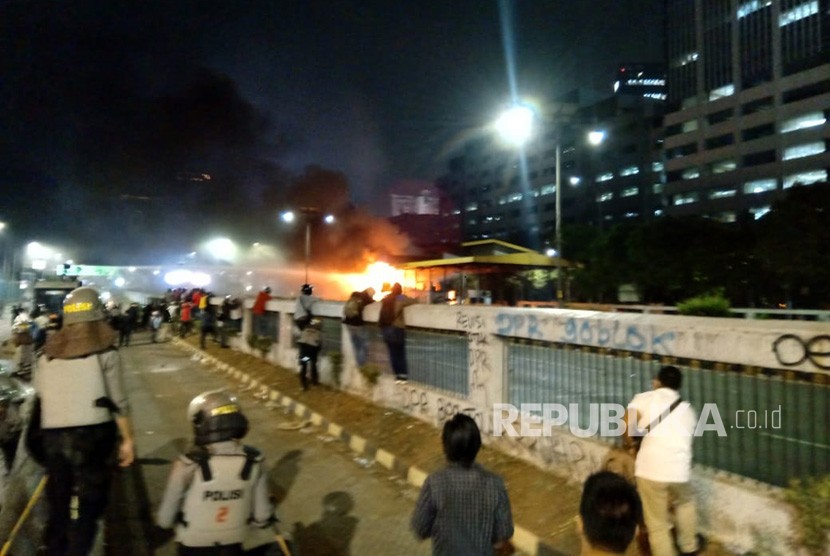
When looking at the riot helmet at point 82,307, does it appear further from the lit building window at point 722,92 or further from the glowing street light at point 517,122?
the lit building window at point 722,92

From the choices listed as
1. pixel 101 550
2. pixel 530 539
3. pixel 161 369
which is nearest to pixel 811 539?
pixel 530 539

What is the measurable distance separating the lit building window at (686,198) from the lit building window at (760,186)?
5.40m

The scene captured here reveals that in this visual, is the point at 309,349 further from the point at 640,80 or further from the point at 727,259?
the point at 640,80

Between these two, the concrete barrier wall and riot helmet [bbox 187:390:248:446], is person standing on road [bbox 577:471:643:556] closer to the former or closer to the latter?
riot helmet [bbox 187:390:248:446]

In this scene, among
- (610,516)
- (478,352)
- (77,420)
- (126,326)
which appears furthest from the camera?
(126,326)

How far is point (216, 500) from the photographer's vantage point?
2.53m

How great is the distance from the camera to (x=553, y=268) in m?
30.7

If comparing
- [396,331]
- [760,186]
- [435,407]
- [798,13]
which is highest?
[798,13]

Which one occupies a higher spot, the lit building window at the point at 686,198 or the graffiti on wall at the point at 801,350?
the lit building window at the point at 686,198

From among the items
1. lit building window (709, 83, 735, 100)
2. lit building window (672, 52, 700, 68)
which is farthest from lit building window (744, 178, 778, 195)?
lit building window (672, 52, 700, 68)

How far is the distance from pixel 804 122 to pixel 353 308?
54536mm

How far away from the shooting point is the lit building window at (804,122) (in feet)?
163

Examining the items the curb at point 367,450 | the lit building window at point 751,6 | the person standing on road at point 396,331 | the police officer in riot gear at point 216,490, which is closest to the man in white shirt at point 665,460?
the curb at point 367,450

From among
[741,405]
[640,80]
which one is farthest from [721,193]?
[741,405]
